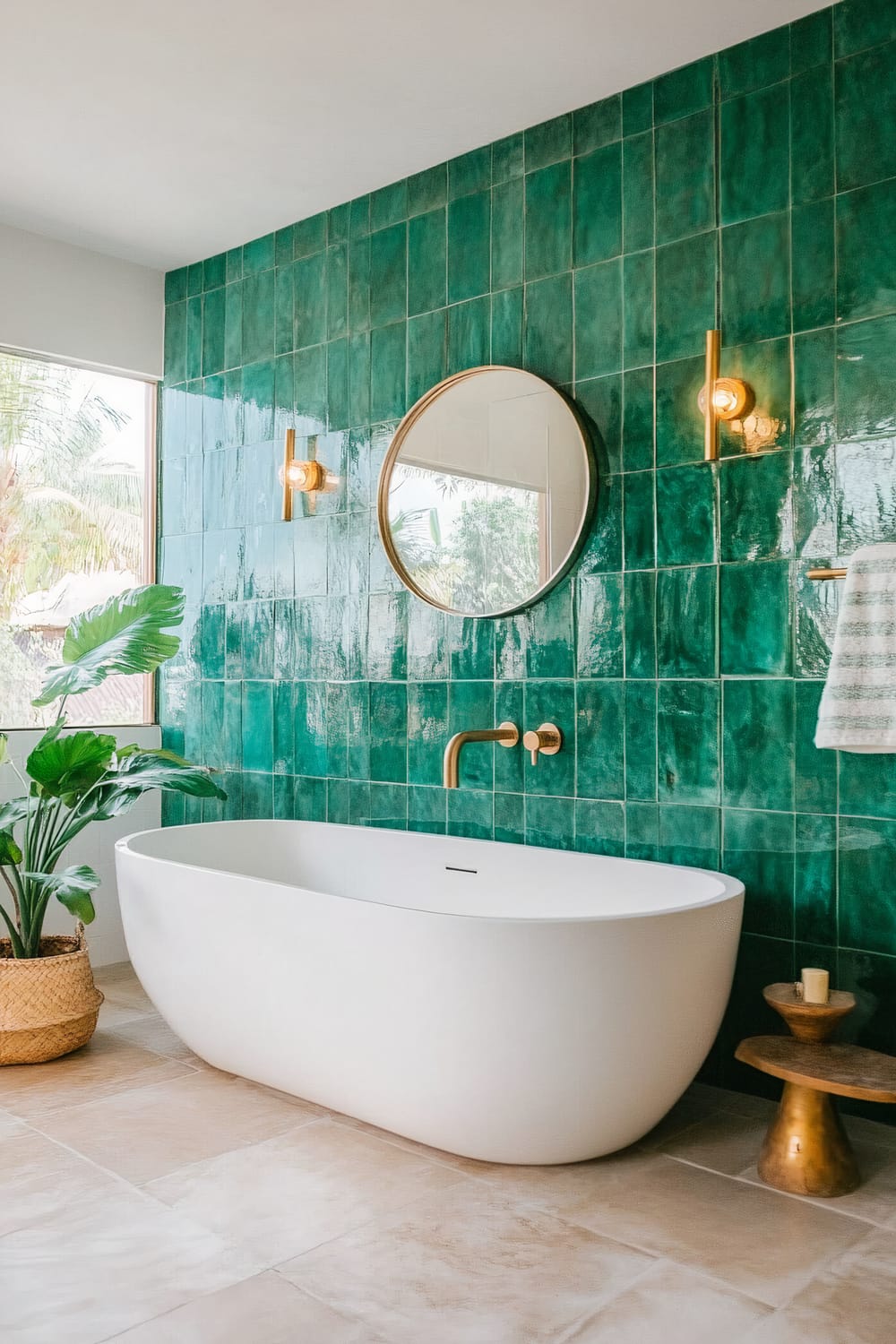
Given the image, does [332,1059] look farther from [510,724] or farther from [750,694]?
[750,694]

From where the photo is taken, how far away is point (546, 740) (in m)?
3.14

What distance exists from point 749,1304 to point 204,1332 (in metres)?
0.87

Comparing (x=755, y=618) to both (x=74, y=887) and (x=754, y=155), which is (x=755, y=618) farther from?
(x=74, y=887)

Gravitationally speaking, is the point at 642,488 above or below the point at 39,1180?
above

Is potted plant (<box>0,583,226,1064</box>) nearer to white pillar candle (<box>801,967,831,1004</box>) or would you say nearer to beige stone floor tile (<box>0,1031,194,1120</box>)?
beige stone floor tile (<box>0,1031,194,1120</box>)

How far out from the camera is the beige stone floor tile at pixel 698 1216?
1.93 m

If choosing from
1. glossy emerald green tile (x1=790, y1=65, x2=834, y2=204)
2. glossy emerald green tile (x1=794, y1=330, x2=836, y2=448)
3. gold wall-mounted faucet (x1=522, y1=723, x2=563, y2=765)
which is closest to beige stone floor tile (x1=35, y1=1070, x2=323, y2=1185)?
gold wall-mounted faucet (x1=522, y1=723, x2=563, y2=765)

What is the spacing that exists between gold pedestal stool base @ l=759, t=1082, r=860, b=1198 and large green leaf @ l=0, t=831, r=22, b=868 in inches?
83.8

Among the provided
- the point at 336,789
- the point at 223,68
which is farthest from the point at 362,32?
the point at 336,789

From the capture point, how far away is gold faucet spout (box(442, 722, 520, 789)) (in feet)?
9.85

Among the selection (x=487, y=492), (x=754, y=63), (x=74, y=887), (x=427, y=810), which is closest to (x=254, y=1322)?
(x=74, y=887)

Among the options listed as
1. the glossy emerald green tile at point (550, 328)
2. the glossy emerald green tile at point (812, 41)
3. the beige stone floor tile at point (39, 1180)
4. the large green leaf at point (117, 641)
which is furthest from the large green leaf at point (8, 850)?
the glossy emerald green tile at point (812, 41)

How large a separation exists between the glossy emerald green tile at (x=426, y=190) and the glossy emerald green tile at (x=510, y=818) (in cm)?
187

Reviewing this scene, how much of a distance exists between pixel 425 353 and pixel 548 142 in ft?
2.32
